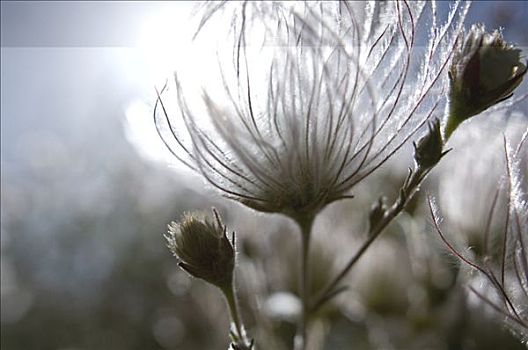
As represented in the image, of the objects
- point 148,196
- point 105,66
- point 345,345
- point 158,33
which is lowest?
point 345,345

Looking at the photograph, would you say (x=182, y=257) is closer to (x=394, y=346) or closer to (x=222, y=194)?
(x=222, y=194)

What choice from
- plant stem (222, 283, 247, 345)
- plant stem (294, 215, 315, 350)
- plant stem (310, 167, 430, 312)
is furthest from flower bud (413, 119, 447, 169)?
plant stem (222, 283, 247, 345)

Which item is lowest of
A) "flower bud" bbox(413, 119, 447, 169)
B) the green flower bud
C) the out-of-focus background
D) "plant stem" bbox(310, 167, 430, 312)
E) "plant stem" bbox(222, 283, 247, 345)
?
"plant stem" bbox(222, 283, 247, 345)

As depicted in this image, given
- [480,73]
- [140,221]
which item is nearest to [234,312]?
[480,73]

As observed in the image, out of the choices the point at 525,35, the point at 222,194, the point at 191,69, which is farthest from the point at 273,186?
the point at 525,35

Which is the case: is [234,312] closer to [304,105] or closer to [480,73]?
[304,105]

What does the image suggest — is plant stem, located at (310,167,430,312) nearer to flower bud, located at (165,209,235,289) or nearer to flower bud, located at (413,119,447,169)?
flower bud, located at (413,119,447,169)

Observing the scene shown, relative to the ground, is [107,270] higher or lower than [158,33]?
higher
